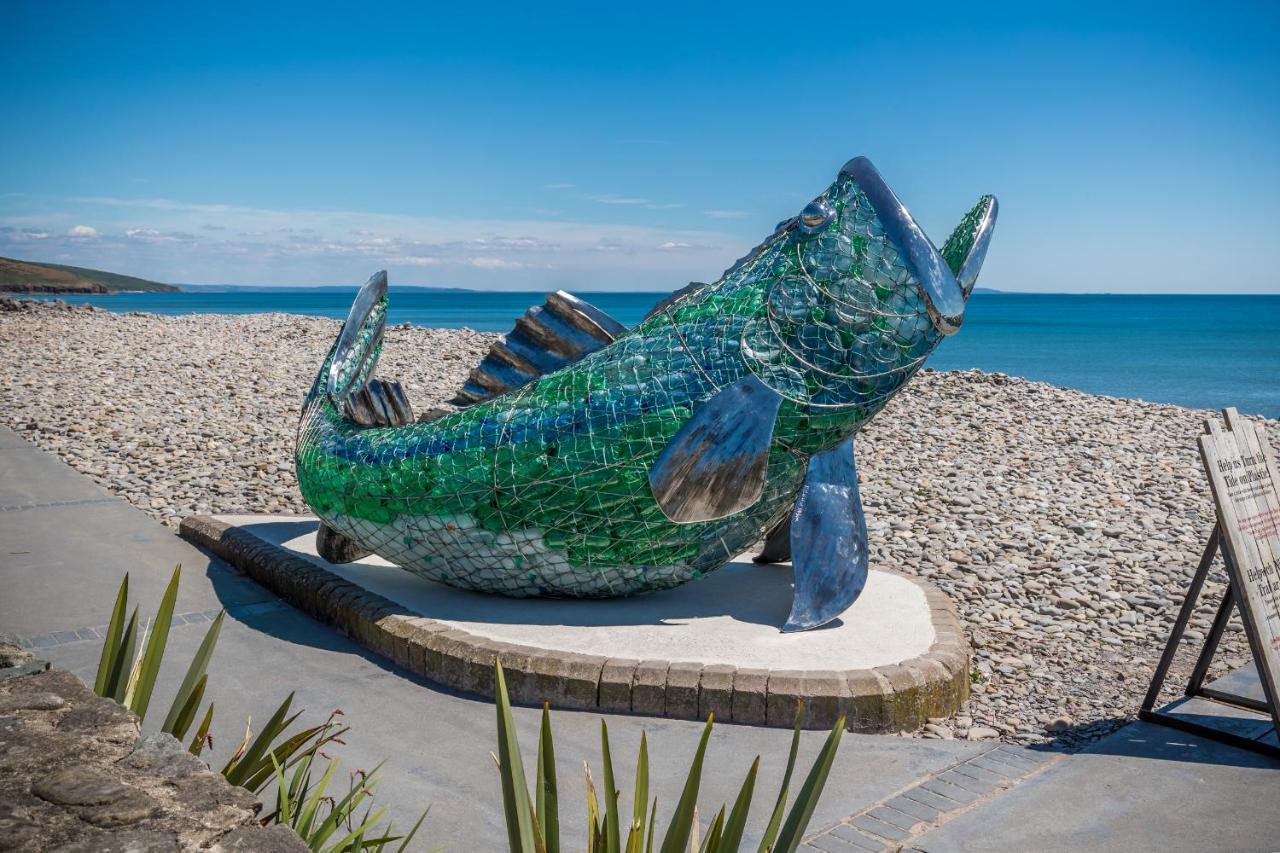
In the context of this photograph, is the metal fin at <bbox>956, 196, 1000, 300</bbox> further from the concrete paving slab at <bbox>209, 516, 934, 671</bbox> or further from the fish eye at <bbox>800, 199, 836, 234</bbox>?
the concrete paving slab at <bbox>209, 516, 934, 671</bbox>

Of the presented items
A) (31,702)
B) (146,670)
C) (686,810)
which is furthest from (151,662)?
(686,810)

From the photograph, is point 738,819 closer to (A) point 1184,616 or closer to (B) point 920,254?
(A) point 1184,616

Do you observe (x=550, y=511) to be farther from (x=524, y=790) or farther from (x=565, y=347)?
(x=524, y=790)

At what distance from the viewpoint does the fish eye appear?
17.8 ft

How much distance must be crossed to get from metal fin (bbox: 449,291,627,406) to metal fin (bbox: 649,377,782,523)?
109 cm

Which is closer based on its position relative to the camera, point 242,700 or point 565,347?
point 242,700

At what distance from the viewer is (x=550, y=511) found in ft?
18.5

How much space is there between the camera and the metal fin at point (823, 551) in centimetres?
561

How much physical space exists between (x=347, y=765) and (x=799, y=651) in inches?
88.1

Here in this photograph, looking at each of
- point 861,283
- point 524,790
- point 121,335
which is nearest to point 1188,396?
point 121,335

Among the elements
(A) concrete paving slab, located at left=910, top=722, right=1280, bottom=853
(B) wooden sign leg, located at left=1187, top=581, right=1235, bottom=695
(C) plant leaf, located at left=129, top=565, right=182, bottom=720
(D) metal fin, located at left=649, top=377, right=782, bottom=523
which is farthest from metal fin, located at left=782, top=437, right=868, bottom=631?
(C) plant leaf, located at left=129, top=565, right=182, bottom=720

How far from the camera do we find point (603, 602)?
6.09 m

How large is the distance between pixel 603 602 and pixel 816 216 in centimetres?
246

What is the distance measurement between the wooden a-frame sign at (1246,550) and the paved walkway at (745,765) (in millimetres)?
205
